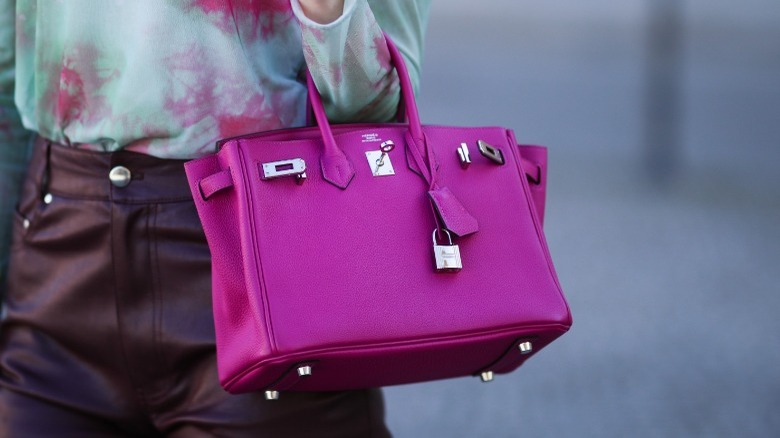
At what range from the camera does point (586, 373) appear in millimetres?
4273

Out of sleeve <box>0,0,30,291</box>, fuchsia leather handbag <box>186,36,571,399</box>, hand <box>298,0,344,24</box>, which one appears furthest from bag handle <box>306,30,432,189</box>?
sleeve <box>0,0,30,291</box>

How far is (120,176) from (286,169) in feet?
1.03

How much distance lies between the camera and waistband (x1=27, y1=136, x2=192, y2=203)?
1.67m

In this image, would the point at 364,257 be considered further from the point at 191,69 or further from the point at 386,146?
the point at 191,69

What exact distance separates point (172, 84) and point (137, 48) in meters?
0.07

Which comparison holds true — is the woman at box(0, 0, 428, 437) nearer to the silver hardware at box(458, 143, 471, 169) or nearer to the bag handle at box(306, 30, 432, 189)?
the bag handle at box(306, 30, 432, 189)

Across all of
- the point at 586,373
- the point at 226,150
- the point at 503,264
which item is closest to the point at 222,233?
the point at 226,150

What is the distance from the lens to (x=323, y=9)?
152 cm

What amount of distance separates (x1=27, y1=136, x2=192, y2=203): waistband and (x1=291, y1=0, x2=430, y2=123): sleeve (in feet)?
0.84

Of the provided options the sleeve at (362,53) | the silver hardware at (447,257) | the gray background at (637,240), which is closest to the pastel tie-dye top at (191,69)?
the sleeve at (362,53)

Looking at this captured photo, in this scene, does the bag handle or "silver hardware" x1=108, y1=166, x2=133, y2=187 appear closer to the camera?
the bag handle

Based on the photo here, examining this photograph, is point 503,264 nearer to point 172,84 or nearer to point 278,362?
point 278,362

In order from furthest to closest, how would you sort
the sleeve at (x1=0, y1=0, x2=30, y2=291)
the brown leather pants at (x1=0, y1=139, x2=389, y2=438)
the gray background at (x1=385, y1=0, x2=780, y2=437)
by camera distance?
the gray background at (x1=385, y1=0, x2=780, y2=437) < the sleeve at (x1=0, y1=0, x2=30, y2=291) < the brown leather pants at (x1=0, y1=139, x2=389, y2=438)

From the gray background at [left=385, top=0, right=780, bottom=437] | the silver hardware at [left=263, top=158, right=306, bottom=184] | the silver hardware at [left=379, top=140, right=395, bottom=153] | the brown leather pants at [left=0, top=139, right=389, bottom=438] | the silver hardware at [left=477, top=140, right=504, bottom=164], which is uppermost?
the silver hardware at [left=263, top=158, right=306, bottom=184]
